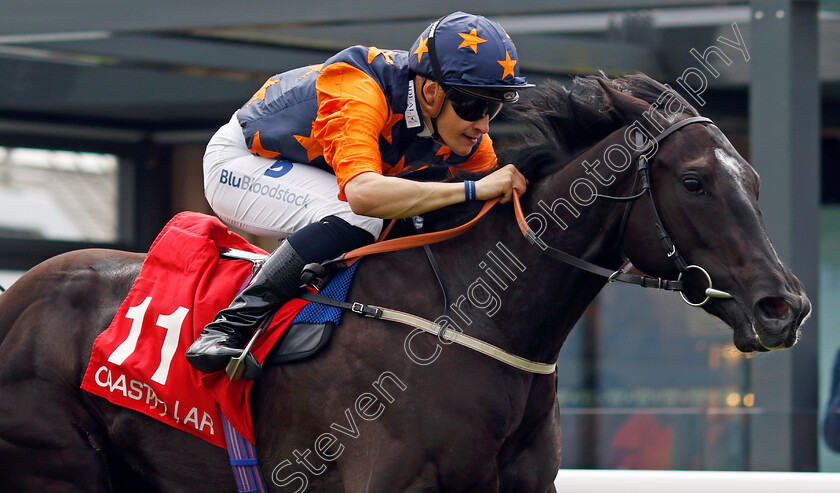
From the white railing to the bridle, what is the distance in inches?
71.7

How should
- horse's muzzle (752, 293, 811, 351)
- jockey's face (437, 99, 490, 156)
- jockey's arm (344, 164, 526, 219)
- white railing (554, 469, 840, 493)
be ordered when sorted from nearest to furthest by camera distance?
horse's muzzle (752, 293, 811, 351) → jockey's arm (344, 164, 526, 219) → jockey's face (437, 99, 490, 156) → white railing (554, 469, 840, 493)

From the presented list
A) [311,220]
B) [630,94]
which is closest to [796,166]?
[630,94]

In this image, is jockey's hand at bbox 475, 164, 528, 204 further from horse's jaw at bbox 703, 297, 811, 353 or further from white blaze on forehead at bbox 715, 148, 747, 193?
horse's jaw at bbox 703, 297, 811, 353

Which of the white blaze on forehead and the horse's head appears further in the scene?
the white blaze on forehead

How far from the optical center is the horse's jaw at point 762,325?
2338 mm

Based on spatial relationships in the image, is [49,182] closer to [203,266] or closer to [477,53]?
[203,266]

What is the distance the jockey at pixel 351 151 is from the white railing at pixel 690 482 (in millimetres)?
1838

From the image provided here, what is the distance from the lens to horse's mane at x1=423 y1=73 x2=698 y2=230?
2812 millimetres

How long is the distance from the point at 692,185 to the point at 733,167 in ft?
0.39

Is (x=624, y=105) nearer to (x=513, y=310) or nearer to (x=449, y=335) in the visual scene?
(x=513, y=310)

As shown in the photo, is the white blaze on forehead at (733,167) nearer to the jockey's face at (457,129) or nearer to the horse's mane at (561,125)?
the horse's mane at (561,125)

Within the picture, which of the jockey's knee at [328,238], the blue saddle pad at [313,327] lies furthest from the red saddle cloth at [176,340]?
the jockey's knee at [328,238]

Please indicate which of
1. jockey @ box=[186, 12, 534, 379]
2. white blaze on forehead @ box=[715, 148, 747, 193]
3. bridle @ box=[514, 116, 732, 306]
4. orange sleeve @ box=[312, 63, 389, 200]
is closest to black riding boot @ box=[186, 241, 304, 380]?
jockey @ box=[186, 12, 534, 379]

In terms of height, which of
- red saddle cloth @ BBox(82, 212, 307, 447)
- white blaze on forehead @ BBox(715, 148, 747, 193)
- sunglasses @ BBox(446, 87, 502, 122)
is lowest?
red saddle cloth @ BBox(82, 212, 307, 447)
